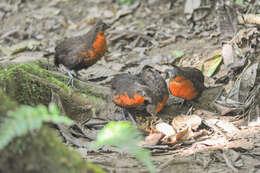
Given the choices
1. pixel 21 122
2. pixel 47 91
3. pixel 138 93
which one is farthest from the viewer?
pixel 138 93

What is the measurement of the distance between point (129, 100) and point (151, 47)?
3.44 meters

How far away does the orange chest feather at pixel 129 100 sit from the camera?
5.22 m

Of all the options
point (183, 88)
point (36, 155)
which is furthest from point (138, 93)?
point (36, 155)

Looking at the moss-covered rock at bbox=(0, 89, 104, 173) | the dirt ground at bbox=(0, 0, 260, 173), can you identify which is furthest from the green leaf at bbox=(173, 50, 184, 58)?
the moss-covered rock at bbox=(0, 89, 104, 173)

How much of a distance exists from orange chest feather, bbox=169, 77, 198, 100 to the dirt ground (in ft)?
0.86

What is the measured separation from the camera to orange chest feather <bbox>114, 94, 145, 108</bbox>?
5.22 m

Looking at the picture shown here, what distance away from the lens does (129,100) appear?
17.2 feet

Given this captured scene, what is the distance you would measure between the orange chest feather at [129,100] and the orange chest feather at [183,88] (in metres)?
0.82

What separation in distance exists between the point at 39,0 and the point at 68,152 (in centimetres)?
1056

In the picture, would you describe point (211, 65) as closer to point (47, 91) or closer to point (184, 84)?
point (184, 84)

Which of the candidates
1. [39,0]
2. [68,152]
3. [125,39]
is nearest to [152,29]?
[125,39]

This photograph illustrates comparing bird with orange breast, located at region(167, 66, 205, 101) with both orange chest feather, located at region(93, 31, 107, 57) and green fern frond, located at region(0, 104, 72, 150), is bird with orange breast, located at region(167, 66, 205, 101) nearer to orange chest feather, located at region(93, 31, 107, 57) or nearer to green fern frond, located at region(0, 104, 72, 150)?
orange chest feather, located at region(93, 31, 107, 57)

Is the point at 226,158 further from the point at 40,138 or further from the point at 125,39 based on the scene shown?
the point at 125,39

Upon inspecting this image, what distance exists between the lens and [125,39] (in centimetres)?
898
